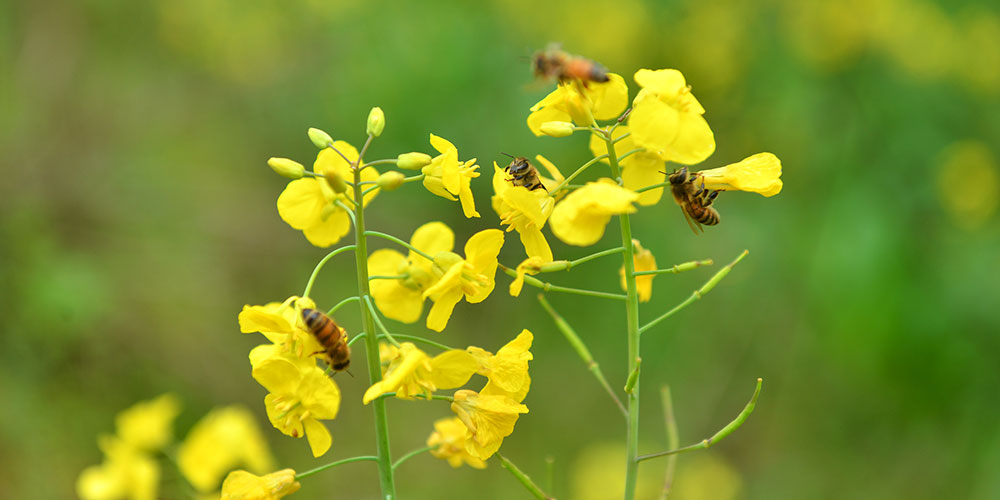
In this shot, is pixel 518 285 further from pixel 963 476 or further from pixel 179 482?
pixel 963 476

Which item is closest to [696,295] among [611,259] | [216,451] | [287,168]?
[287,168]

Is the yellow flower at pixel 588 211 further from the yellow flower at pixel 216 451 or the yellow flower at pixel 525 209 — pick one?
the yellow flower at pixel 216 451

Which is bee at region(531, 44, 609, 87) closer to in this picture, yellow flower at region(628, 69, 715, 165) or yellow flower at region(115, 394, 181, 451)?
yellow flower at region(628, 69, 715, 165)

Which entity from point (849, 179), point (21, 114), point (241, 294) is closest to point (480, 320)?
point (241, 294)

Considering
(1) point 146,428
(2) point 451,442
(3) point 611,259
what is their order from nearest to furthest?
(2) point 451,442 → (1) point 146,428 → (3) point 611,259

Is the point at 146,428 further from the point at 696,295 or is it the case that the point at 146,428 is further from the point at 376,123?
the point at 696,295

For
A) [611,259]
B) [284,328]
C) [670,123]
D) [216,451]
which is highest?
[670,123]

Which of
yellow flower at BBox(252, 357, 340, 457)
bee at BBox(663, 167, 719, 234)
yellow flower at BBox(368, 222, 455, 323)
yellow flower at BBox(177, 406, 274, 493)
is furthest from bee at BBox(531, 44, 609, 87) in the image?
yellow flower at BBox(177, 406, 274, 493)

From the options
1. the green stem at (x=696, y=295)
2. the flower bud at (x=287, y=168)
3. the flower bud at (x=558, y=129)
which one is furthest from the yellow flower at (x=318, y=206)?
the green stem at (x=696, y=295)
